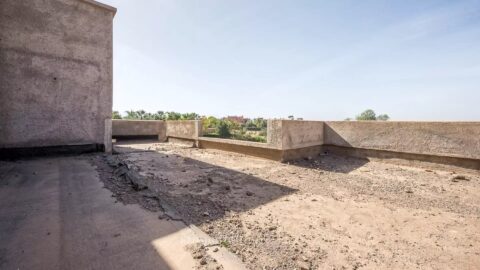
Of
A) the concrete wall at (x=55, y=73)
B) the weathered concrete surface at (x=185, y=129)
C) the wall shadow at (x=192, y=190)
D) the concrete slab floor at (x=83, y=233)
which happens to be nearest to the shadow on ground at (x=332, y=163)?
the wall shadow at (x=192, y=190)

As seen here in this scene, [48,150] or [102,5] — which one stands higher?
[102,5]

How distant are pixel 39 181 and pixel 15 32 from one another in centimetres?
496

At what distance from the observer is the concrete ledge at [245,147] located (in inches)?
284

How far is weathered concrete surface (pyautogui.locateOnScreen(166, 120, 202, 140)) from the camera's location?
11.1 metres

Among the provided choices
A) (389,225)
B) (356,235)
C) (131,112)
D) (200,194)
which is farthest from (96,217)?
(131,112)

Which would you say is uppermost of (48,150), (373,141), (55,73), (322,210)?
(55,73)

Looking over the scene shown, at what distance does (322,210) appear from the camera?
11.3 feet

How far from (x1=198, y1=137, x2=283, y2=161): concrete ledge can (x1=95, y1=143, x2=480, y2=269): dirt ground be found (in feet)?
3.33

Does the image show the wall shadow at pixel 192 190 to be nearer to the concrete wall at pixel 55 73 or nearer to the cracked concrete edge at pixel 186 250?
the cracked concrete edge at pixel 186 250

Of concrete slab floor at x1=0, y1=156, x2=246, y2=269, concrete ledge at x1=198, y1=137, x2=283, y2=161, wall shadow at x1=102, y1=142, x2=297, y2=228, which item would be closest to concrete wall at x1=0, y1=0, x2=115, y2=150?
wall shadow at x1=102, y1=142, x2=297, y2=228

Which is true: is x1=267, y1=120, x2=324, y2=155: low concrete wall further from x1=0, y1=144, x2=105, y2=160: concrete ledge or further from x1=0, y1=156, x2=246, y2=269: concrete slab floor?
x1=0, y1=144, x2=105, y2=160: concrete ledge

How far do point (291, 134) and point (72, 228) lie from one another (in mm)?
5930

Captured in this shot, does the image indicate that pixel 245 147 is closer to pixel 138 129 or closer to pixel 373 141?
pixel 373 141

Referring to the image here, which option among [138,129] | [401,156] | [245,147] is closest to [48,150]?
[245,147]
